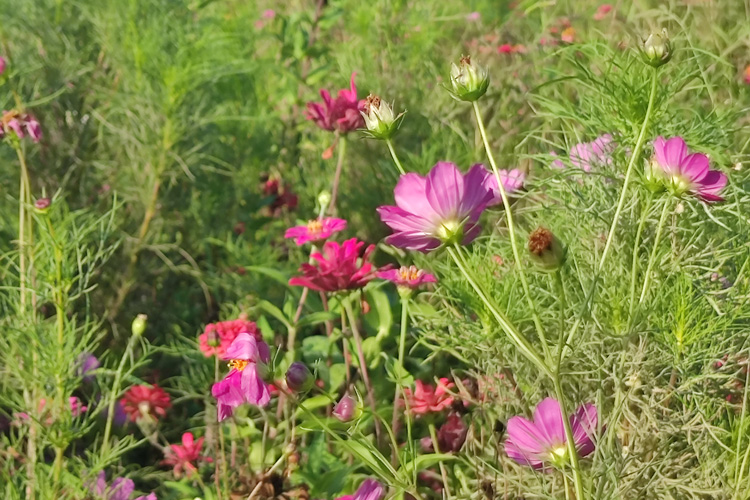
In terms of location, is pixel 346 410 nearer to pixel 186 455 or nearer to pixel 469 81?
pixel 469 81

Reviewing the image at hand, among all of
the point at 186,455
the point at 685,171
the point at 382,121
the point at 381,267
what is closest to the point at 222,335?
the point at 186,455

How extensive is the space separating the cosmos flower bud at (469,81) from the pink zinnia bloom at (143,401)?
628 millimetres

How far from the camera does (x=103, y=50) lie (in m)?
1.41

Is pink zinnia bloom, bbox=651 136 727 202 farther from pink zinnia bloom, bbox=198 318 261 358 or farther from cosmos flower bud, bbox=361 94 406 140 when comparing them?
pink zinnia bloom, bbox=198 318 261 358

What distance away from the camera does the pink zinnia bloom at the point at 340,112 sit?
1.12 meters

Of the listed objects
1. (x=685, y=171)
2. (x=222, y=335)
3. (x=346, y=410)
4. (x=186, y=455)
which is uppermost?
(x=685, y=171)

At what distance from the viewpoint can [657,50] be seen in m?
0.60

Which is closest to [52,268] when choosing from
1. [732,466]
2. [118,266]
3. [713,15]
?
[118,266]

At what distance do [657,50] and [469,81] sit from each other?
0.48 ft

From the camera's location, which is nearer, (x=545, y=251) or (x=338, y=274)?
(x=545, y=251)

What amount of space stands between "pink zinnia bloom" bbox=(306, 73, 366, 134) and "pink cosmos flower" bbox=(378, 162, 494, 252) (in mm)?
543

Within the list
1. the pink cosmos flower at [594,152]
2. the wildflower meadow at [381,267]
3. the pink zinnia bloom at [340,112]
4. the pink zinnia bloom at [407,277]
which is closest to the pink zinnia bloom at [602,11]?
the wildflower meadow at [381,267]

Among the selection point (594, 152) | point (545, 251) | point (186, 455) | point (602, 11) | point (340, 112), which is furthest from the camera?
point (602, 11)

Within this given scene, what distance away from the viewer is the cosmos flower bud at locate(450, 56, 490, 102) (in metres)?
0.58
